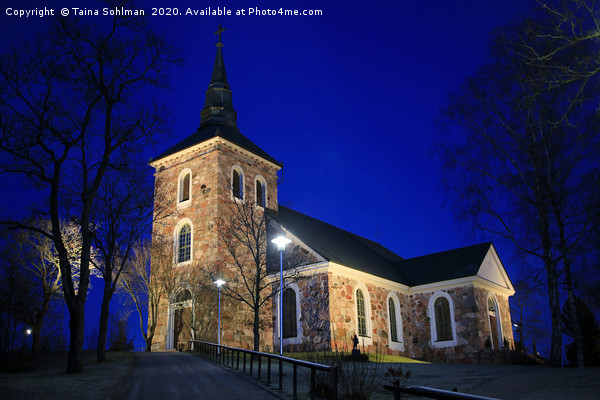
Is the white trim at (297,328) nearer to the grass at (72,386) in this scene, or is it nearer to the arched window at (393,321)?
the arched window at (393,321)

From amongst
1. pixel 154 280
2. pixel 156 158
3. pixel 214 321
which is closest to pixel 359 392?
pixel 214 321

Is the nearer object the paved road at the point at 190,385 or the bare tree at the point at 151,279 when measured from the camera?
the paved road at the point at 190,385

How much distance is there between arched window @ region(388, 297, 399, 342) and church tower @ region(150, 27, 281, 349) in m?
7.99

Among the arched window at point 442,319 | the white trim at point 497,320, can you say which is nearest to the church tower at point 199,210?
the arched window at point 442,319

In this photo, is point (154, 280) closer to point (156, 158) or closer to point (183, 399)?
point (156, 158)

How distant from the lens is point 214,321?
24.2 meters

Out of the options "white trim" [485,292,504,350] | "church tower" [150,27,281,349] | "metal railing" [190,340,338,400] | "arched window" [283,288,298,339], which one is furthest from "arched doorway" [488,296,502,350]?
"metal railing" [190,340,338,400]

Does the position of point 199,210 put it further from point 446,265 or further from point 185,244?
point 446,265

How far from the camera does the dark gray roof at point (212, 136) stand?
93.5 feet

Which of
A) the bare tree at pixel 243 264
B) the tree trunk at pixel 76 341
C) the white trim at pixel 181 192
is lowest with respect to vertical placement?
the tree trunk at pixel 76 341

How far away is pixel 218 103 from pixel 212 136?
17.1ft

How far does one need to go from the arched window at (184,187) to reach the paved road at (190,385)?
14.5 meters

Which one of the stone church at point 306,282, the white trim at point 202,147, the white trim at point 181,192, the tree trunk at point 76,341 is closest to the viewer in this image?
the tree trunk at point 76,341

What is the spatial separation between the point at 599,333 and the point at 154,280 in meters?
25.2
